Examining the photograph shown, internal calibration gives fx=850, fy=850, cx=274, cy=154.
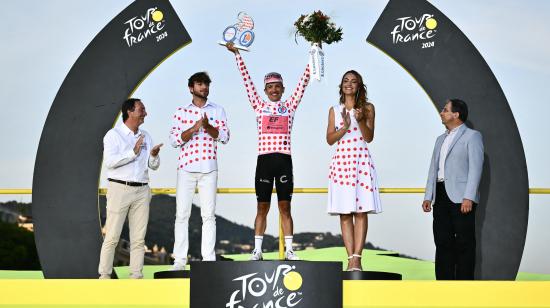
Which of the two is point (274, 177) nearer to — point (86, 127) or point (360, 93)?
point (360, 93)

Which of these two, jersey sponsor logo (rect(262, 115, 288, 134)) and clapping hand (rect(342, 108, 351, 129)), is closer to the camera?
clapping hand (rect(342, 108, 351, 129))

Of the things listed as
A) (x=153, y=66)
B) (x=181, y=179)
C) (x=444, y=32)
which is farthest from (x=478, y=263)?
(x=153, y=66)

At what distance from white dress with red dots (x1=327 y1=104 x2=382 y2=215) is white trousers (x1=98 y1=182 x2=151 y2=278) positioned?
4.81 feet

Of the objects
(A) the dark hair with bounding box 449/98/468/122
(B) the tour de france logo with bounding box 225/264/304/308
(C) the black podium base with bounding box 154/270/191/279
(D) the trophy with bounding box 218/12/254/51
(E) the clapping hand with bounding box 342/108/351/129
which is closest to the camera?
(B) the tour de france logo with bounding box 225/264/304/308

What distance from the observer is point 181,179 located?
646 cm

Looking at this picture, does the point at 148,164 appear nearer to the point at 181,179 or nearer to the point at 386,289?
the point at 181,179

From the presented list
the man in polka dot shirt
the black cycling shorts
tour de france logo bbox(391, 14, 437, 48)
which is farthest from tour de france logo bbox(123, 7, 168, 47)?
tour de france logo bbox(391, 14, 437, 48)

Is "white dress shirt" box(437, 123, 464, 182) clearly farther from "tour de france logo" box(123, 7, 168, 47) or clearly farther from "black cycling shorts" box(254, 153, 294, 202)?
"tour de france logo" box(123, 7, 168, 47)

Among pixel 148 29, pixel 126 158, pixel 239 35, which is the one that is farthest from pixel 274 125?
pixel 148 29

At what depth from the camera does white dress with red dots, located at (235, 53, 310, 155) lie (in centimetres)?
636

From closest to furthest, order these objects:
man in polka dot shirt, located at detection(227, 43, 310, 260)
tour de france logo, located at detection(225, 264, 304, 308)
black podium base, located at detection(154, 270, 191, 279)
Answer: tour de france logo, located at detection(225, 264, 304, 308), black podium base, located at detection(154, 270, 191, 279), man in polka dot shirt, located at detection(227, 43, 310, 260)

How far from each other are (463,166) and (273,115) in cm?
146

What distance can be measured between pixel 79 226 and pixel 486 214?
11.2ft

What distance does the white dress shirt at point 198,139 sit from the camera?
6438mm
